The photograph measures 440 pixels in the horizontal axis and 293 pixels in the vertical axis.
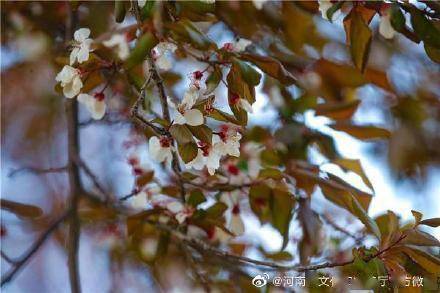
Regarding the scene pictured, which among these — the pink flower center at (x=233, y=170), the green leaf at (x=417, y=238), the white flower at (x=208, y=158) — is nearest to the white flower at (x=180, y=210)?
the pink flower center at (x=233, y=170)

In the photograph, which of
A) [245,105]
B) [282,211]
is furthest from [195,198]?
[245,105]

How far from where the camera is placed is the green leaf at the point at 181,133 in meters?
0.74

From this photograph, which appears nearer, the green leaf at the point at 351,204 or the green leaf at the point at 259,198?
the green leaf at the point at 351,204

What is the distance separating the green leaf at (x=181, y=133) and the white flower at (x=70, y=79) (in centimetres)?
15

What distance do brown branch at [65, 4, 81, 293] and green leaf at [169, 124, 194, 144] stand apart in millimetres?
374

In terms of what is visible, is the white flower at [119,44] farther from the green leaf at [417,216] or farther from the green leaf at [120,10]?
the green leaf at [417,216]

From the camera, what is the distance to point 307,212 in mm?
1035

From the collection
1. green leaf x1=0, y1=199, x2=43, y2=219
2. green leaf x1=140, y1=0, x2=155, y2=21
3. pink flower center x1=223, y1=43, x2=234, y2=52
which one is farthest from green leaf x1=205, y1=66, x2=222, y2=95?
green leaf x1=0, y1=199, x2=43, y2=219

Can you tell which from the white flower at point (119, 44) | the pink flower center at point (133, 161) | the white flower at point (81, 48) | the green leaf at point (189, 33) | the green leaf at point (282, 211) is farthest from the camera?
the pink flower center at point (133, 161)


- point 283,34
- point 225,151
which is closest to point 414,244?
point 225,151

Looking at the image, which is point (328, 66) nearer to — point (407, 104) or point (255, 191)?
point (255, 191)

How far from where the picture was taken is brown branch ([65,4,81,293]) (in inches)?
40.3

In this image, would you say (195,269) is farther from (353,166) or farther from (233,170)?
(353,166)

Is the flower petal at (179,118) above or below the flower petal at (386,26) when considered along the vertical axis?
below
